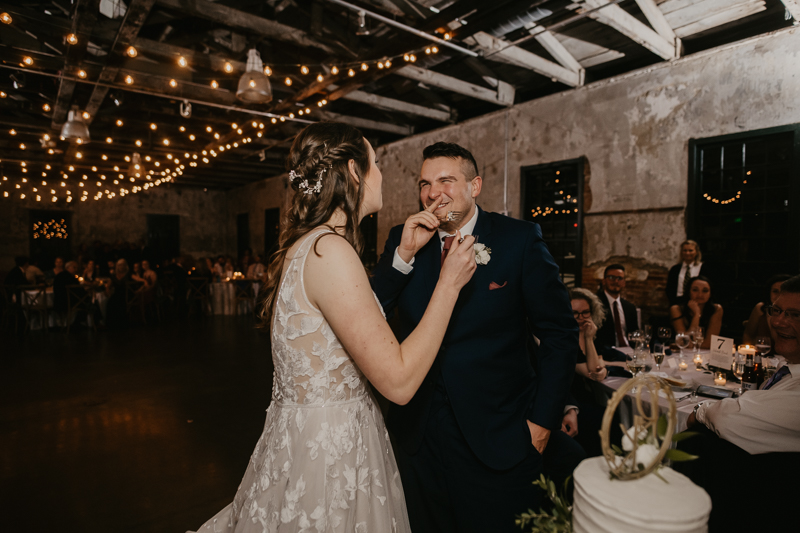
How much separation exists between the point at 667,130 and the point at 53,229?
18120 millimetres

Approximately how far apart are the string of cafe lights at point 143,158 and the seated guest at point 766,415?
13.8 feet

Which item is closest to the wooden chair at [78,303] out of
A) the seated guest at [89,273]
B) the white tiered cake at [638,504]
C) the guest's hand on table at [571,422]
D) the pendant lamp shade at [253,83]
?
the seated guest at [89,273]

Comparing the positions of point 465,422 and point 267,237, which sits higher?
point 267,237

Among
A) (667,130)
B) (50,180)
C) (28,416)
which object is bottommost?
(28,416)

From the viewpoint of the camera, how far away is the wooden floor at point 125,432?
2793 mm

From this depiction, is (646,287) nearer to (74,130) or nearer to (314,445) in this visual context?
(314,445)

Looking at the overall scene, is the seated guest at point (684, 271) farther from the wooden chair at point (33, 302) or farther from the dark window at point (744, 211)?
the wooden chair at point (33, 302)

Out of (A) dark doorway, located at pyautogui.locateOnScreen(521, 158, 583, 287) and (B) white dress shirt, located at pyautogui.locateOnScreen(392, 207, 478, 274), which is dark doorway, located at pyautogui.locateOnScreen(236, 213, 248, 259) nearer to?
(A) dark doorway, located at pyautogui.locateOnScreen(521, 158, 583, 287)

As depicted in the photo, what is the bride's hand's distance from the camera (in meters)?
1.29

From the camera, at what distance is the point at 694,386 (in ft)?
9.25

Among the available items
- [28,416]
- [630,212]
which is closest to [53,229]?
[28,416]

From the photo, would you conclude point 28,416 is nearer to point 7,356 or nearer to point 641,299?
point 7,356

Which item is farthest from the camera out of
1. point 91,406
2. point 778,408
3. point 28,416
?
point 91,406

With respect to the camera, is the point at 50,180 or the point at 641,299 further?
the point at 50,180
